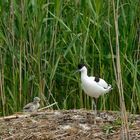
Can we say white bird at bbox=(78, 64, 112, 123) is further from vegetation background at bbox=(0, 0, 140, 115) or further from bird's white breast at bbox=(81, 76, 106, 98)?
vegetation background at bbox=(0, 0, 140, 115)

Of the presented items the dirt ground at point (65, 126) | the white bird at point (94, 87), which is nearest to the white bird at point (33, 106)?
the dirt ground at point (65, 126)

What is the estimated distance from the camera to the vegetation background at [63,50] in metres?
6.34

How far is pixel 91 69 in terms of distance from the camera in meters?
6.55

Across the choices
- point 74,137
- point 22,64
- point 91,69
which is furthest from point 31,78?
point 74,137

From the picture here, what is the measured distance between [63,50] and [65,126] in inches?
59.5

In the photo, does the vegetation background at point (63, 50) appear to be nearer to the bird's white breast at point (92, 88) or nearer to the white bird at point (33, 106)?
the white bird at point (33, 106)

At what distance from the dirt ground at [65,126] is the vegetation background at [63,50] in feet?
2.48

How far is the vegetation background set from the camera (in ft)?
20.8

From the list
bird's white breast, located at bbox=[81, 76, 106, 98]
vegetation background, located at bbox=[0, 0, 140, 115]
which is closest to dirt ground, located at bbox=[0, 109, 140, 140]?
bird's white breast, located at bbox=[81, 76, 106, 98]

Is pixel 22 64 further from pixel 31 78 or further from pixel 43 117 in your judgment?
pixel 43 117

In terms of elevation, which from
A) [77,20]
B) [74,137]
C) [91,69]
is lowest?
[74,137]

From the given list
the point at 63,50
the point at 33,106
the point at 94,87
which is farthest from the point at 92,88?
the point at 63,50

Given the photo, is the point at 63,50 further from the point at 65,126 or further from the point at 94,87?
the point at 65,126

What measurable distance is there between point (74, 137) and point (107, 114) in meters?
0.72
